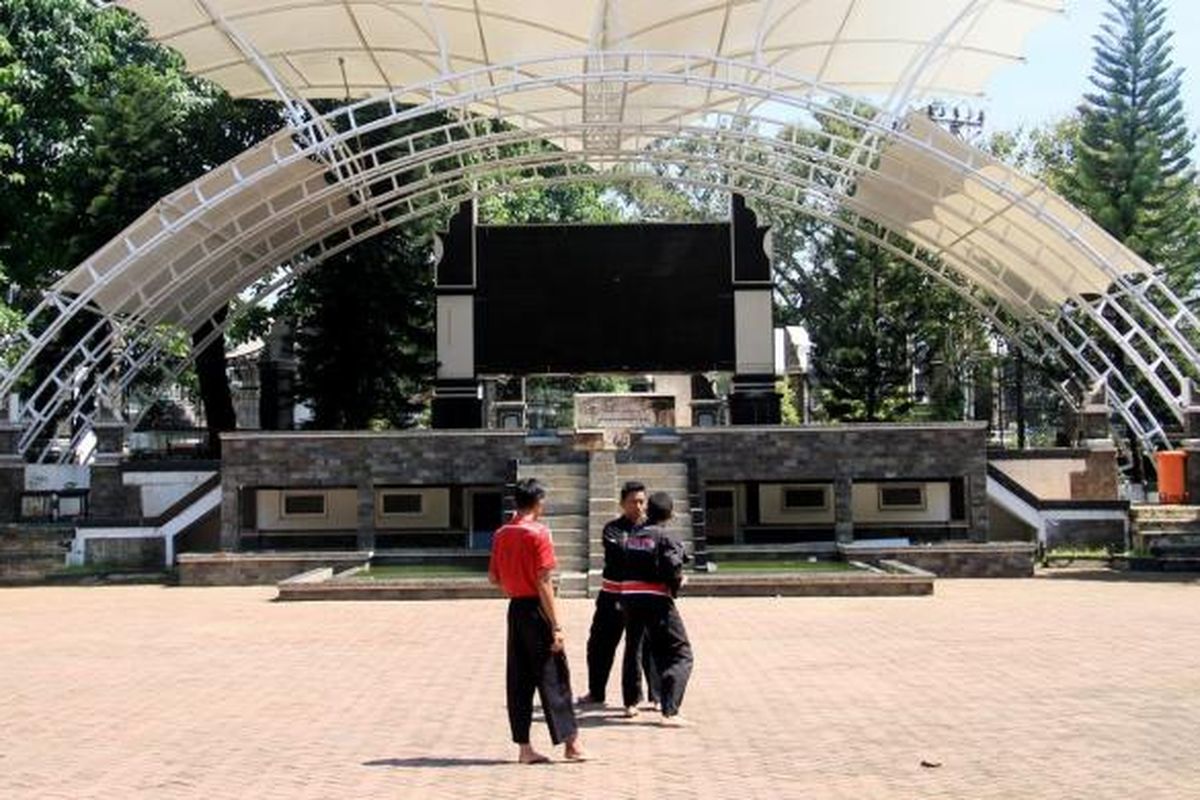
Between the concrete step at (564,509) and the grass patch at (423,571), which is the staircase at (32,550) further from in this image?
the concrete step at (564,509)

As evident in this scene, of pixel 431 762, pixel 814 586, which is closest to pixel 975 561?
pixel 814 586

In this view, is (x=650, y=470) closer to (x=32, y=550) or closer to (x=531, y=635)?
(x=32, y=550)

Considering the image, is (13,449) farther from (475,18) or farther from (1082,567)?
(1082,567)

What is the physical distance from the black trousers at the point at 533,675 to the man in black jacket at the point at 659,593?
4.32 ft

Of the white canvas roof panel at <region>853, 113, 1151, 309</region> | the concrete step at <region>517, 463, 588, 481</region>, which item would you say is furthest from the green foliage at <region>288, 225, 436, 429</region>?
the concrete step at <region>517, 463, 588, 481</region>

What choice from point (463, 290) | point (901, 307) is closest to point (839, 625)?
point (463, 290)

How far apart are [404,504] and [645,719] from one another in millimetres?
21751

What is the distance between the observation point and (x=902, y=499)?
31625 mm

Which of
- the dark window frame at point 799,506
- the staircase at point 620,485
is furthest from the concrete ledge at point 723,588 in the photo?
the dark window frame at point 799,506

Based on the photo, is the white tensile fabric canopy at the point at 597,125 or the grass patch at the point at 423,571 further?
the white tensile fabric canopy at the point at 597,125

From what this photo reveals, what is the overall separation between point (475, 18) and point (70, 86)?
12.4 meters

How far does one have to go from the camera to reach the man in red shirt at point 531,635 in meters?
8.88

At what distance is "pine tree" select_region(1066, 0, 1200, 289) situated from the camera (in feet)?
143

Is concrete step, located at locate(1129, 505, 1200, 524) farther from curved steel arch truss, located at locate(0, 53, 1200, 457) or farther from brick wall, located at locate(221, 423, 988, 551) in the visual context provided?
brick wall, located at locate(221, 423, 988, 551)
